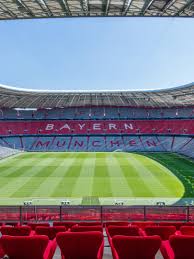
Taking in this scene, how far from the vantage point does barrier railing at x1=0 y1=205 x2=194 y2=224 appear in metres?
11.6

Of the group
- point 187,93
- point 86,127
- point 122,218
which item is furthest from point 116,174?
point 86,127

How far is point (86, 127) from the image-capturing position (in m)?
72.1

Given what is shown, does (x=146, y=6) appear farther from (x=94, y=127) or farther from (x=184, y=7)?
(x=94, y=127)

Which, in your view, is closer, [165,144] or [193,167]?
[193,167]

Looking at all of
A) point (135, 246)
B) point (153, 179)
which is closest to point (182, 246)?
point (135, 246)

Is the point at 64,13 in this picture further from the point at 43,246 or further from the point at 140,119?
the point at 140,119

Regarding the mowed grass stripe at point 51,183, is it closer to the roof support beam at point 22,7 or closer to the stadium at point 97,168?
the stadium at point 97,168

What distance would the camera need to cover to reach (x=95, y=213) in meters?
12.1

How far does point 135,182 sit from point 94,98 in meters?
38.7

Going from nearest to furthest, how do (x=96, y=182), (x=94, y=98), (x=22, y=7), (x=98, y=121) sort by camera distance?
(x=22, y=7) → (x=96, y=182) → (x=94, y=98) → (x=98, y=121)

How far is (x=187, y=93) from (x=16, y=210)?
49380 mm

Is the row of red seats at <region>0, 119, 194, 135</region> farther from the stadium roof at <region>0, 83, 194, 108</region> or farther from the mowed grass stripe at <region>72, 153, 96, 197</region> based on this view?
the mowed grass stripe at <region>72, 153, 96, 197</region>

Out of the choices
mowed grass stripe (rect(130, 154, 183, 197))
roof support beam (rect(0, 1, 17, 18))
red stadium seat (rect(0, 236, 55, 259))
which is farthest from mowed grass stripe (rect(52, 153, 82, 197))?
red stadium seat (rect(0, 236, 55, 259))

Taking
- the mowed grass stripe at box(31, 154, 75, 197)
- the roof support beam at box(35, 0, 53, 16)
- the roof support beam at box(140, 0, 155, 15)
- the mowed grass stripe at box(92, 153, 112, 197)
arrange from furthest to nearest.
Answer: the mowed grass stripe at box(31, 154, 75, 197) → the mowed grass stripe at box(92, 153, 112, 197) → the roof support beam at box(35, 0, 53, 16) → the roof support beam at box(140, 0, 155, 15)
